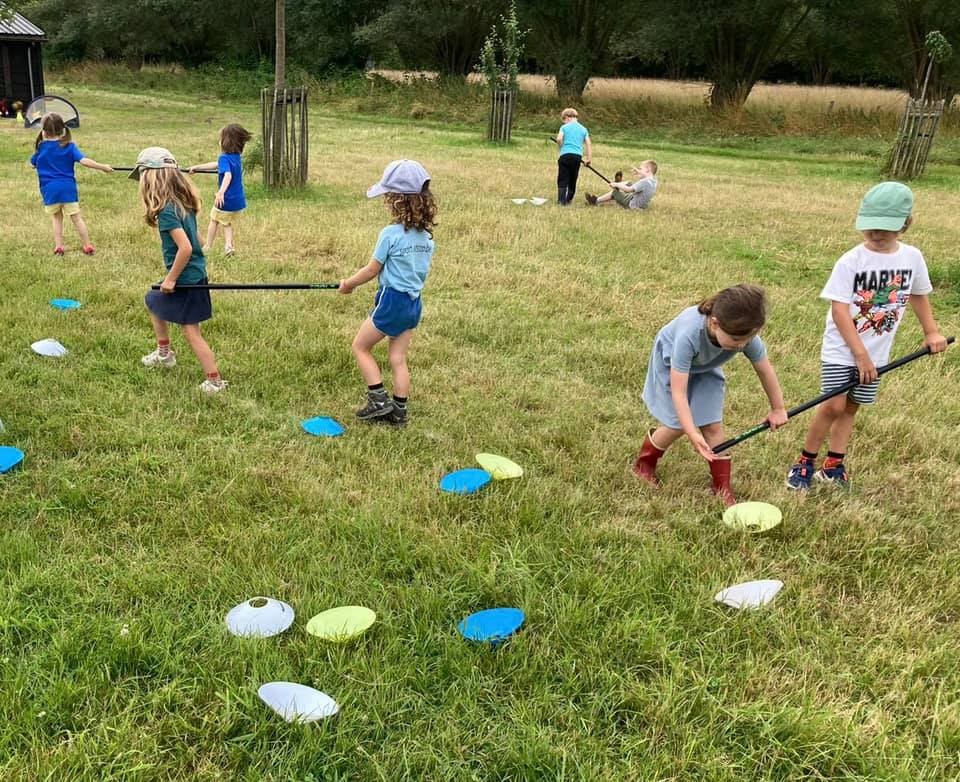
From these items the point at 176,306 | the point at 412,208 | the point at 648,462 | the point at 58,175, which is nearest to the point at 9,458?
the point at 176,306

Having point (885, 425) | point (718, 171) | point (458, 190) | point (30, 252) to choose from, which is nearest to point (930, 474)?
point (885, 425)

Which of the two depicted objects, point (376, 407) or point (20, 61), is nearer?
point (376, 407)

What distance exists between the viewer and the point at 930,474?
3988 mm

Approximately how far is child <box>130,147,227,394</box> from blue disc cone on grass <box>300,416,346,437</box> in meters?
0.78

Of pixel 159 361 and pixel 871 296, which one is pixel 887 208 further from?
pixel 159 361

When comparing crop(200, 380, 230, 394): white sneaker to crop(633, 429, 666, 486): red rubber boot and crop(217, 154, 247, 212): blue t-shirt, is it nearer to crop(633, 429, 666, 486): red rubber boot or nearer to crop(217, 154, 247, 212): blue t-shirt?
crop(633, 429, 666, 486): red rubber boot

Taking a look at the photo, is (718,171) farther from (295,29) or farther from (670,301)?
(295,29)

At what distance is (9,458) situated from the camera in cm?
353

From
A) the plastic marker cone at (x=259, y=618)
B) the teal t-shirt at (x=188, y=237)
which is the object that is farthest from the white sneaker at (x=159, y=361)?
the plastic marker cone at (x=259, y=618)

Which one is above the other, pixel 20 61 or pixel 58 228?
pixel 20 61

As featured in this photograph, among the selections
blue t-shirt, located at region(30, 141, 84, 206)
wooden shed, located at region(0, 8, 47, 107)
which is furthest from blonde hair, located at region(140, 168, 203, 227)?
wooden shed, located at region(0, 8, 47, 107)

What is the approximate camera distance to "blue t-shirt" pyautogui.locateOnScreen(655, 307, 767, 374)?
3311 millimetres

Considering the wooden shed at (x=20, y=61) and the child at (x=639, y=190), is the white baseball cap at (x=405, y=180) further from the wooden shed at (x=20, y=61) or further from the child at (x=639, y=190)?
the wooden shed at (x=20, y=61)

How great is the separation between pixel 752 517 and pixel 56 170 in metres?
7.22
